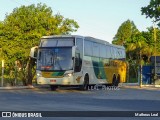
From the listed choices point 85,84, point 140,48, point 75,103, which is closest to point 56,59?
point 85,84

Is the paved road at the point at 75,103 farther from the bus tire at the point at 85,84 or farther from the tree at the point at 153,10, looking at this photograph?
the bus tire at the point at 85,84

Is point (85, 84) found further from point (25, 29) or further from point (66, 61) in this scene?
point (25, 29)

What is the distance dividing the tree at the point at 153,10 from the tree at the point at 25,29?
1322 centimetres

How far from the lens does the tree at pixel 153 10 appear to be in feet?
94.3

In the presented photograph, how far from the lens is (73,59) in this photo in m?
29.9

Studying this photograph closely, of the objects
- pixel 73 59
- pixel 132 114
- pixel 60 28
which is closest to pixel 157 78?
pixel 60 28

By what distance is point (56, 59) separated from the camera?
30.0 m

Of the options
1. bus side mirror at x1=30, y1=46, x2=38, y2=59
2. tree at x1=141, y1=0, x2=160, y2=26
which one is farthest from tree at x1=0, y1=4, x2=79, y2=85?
tree at x1=141, y1=0, x2=160, y2=26

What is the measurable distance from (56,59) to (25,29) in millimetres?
11958

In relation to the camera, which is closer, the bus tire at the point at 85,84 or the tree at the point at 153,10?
the tree at the point at 153,10

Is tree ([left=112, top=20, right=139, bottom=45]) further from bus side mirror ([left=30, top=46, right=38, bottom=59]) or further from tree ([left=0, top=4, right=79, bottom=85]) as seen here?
bus side mirror ([left=30, top=46, right=38, bottom=59])

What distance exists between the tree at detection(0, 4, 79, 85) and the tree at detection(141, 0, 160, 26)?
13.2 metres

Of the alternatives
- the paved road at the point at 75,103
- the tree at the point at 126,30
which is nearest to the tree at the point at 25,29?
the paved road at the point at 75,103

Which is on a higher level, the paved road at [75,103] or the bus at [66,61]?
the bus at [66,61]
